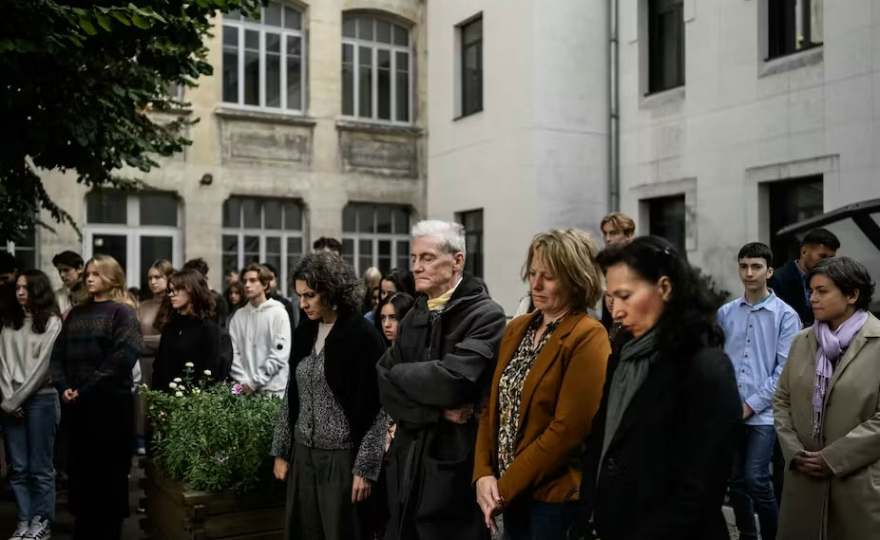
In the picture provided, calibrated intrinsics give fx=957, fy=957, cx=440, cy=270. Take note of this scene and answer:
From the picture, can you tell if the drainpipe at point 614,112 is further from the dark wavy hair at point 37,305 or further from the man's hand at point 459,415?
the man's hand at point 459,415

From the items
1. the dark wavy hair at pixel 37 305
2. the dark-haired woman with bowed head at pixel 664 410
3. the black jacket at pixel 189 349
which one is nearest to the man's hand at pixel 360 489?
the dark-haired woman with bowed head at pixel 664 410

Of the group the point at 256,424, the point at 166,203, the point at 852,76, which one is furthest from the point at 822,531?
the point at 166,203

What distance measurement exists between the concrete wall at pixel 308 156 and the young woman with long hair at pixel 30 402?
30.6 ft

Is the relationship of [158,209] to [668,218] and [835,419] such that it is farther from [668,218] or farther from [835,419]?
[835,419]

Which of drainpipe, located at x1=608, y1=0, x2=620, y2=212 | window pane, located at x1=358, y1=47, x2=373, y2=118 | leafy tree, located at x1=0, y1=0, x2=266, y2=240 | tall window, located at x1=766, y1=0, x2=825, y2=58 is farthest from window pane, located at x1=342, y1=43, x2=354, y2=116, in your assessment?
leafy tree, located at x1=0, y1=0, x2=266, y2=240

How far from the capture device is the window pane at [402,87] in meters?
19.6

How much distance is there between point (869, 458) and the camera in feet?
14.2

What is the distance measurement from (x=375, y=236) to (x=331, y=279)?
47.4 feet

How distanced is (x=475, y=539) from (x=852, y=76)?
33.1 feet

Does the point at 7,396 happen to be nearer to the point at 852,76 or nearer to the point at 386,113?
the point at 852,76

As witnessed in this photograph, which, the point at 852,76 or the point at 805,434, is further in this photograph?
the point at 852,76

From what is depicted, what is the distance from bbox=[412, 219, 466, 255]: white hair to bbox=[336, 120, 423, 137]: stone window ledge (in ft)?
47.1

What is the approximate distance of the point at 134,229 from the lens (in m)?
17.1

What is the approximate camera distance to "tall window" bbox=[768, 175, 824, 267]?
13055 mm
